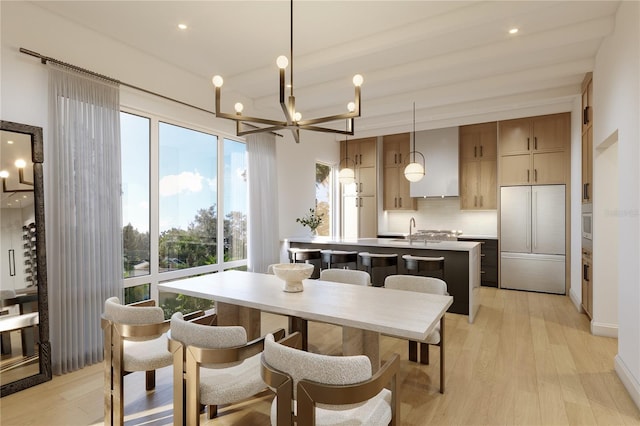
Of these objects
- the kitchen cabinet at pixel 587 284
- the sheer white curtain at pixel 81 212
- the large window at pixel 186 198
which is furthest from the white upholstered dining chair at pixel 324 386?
the kitchen cabinet at pixel 587 284

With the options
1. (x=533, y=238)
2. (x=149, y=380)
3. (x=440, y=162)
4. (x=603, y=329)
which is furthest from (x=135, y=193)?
(x=533, y=238)

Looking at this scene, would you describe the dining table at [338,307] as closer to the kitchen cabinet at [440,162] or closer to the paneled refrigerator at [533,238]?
the paneled refrigerator at [533,238]

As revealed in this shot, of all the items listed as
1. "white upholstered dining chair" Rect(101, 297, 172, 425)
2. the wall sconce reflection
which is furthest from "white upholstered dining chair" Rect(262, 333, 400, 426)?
the wall sconce reflection

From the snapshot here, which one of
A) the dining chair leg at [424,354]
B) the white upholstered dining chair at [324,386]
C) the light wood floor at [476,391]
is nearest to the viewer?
the white upholstered dining chair at [324,386]

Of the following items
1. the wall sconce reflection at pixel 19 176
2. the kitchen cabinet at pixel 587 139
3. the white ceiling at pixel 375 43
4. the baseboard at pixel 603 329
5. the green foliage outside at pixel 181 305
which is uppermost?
the white ceiling at pixel 375 43

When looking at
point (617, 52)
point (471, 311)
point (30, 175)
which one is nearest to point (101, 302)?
point (30, 175)

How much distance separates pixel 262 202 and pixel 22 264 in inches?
112

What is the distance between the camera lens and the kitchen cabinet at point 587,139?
13.2 feet

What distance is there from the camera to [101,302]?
3.18 m

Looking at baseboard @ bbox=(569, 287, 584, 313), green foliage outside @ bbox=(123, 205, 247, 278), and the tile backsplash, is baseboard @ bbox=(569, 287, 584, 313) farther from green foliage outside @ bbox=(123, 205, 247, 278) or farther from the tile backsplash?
green foliage outside @ bbox=(123, 205, 247, 278)

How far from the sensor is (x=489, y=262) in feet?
20.4

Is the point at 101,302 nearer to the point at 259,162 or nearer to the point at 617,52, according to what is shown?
the point at 259,162

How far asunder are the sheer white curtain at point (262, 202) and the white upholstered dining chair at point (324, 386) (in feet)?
11.2

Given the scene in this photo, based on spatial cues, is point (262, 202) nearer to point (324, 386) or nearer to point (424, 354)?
point (424, 354)
